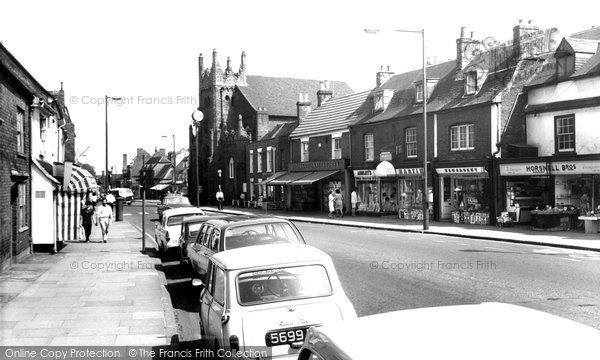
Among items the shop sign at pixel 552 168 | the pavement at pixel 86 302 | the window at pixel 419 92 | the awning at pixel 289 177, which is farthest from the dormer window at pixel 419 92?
the pavement at pixel 86 302

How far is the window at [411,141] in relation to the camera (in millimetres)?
32250

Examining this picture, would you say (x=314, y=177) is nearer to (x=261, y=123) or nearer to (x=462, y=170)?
(x=462, y=170)

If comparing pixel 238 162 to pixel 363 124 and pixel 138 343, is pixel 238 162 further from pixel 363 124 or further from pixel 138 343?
pixel 138 343

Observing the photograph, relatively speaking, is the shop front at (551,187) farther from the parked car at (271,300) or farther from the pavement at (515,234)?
the parked car at (271,300)

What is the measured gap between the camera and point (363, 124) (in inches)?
1441

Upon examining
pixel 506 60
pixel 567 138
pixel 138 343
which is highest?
pixel 506 60

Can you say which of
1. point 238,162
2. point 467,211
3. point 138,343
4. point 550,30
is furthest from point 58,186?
point 238,162

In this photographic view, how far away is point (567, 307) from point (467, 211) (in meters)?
19.1

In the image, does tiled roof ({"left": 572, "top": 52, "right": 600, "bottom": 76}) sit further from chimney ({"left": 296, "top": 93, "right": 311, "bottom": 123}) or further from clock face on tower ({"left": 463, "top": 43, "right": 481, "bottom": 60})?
chimney ({"left": 296, "top": 93, "right": 311, "bottom": 123})

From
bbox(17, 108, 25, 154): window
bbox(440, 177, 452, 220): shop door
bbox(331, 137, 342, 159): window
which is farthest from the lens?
bbox(331, 137, 342, 159): window

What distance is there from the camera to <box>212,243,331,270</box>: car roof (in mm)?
6426

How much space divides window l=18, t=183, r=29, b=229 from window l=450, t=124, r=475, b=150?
65.1 feet

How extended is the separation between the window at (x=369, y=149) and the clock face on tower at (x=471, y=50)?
7852mm

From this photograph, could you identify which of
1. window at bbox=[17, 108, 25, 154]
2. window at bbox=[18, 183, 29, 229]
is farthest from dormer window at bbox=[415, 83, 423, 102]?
window at bbox=[18, 183, 29, 229]
